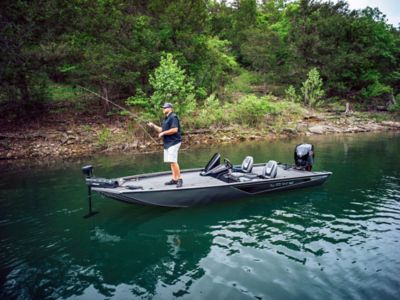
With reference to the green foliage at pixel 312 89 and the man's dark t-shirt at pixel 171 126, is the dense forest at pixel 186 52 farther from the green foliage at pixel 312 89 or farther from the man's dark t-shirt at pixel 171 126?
the man's dark t-shirt at pixel 171 126

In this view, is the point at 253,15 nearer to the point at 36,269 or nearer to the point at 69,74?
the point at 69,74

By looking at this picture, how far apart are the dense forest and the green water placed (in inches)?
396

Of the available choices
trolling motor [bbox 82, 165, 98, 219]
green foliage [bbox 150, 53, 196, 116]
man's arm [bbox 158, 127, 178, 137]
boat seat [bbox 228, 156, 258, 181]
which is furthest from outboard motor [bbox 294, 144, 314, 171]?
green foliage [bbox 150, 53, 196, 116]

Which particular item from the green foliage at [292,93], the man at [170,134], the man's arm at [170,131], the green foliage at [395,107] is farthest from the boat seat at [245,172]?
the green foliage at [395,107]

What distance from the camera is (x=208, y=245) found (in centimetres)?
680

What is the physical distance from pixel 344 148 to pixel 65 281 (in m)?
16.5

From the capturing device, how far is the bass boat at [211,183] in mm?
7949

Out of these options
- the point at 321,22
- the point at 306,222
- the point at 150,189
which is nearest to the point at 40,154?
the point at 150,189

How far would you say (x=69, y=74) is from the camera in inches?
792

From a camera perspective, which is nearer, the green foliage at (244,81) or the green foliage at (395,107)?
the green foliage at (395,107)

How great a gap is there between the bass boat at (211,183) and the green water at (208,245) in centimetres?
35

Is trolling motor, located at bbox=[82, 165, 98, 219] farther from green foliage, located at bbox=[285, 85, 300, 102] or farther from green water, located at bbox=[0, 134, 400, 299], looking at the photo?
green foliage, located at bbox=[285, 85, 300, 102]

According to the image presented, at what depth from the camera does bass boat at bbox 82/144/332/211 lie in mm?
7949

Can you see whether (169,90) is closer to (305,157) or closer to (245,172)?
(245,172)
